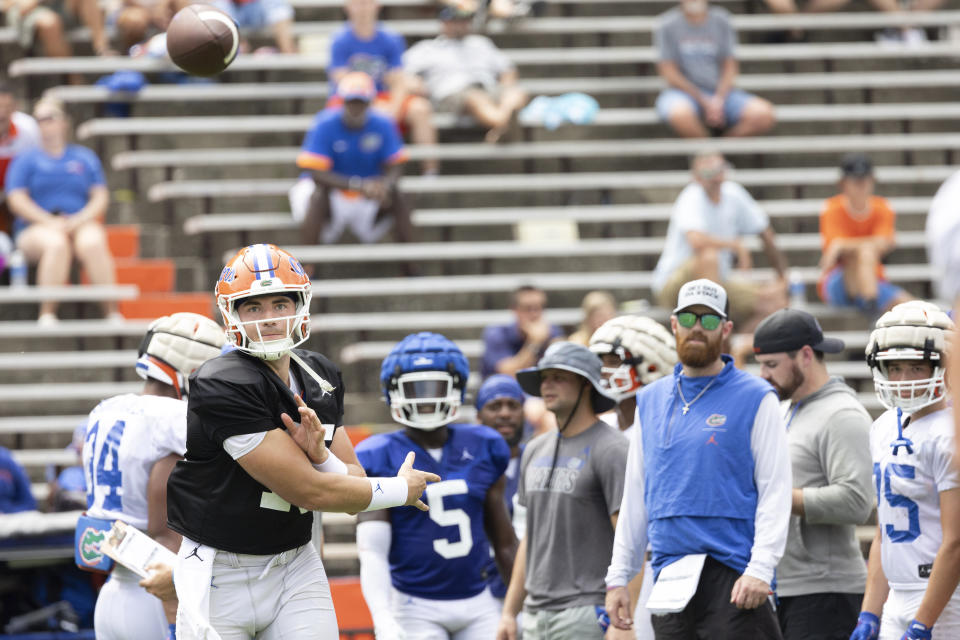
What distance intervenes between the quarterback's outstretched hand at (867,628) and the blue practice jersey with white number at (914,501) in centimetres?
18

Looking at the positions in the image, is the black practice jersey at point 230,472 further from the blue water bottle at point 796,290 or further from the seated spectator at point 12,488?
the blue water bottle at point 796,290

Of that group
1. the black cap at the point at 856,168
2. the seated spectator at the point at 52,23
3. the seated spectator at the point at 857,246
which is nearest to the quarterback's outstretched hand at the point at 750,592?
the seated spectator at the point at 857,246

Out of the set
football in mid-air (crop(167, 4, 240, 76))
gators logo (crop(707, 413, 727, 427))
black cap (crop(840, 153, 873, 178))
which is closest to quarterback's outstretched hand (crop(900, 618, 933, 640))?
gators logo (crop(707, 413, 727, 427))

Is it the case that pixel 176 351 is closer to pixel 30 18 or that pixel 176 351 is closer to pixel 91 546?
pixel 91 546

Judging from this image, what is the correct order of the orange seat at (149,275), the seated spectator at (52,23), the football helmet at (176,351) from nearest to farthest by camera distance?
the football helmet at (176,351), the orange seat at (149,275), the seated spectator at (52,23)

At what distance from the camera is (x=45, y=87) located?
40.0 ft

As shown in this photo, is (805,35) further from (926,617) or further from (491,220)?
(926,617)

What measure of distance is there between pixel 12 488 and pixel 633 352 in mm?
4215

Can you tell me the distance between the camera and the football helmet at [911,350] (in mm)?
4832

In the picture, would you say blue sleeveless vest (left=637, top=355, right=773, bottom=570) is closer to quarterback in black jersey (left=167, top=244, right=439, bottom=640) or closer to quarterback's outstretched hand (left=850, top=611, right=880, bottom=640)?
quarterback's outstretched hand (left=850, top=611, right=880, bottom=640)

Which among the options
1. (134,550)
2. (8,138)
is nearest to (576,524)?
(134,550)

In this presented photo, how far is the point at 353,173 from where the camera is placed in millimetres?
10469

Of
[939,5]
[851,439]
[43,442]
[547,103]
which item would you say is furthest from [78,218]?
[939,5]

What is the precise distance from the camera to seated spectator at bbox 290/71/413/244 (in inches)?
405
